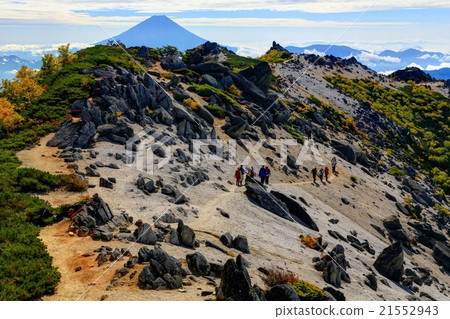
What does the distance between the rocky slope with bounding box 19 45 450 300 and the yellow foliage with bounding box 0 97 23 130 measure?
5.74m

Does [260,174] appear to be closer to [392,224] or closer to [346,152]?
[392,224]

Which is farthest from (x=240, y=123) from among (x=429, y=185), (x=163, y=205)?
(x=429, y=185)

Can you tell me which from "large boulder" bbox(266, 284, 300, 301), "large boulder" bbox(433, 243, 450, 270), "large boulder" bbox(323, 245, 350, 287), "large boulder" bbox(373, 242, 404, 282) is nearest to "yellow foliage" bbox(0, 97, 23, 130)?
"large boulder" bbox(266, 284, 300, 301)

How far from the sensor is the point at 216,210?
27500mm

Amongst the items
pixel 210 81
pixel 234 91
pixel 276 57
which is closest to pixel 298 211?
pixel 234 91

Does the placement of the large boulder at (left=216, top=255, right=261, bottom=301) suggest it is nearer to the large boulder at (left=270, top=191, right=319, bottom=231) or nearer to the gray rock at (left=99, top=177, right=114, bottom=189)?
the gray rock at (left=99, top=177, right=114, bottom=189)

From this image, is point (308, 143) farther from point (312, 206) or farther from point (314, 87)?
point (314, 87)

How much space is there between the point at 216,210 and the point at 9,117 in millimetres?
25783

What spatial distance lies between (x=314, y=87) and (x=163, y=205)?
102741 millimetres

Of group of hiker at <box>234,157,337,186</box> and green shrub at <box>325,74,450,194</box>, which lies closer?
group of hiker at <box>234,157,337,186</box>

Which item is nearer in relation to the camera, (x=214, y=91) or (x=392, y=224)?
(x=392, y=224)

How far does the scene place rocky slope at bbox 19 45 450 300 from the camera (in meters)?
16.0

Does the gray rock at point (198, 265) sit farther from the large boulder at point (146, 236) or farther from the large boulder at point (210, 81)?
the large boulder at point (210, 81)

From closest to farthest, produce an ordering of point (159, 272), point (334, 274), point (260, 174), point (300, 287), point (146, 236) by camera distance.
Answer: point (159, 272) → point (300, 287) → point (146, 236) → point (334, 274) → point (260, 174)
